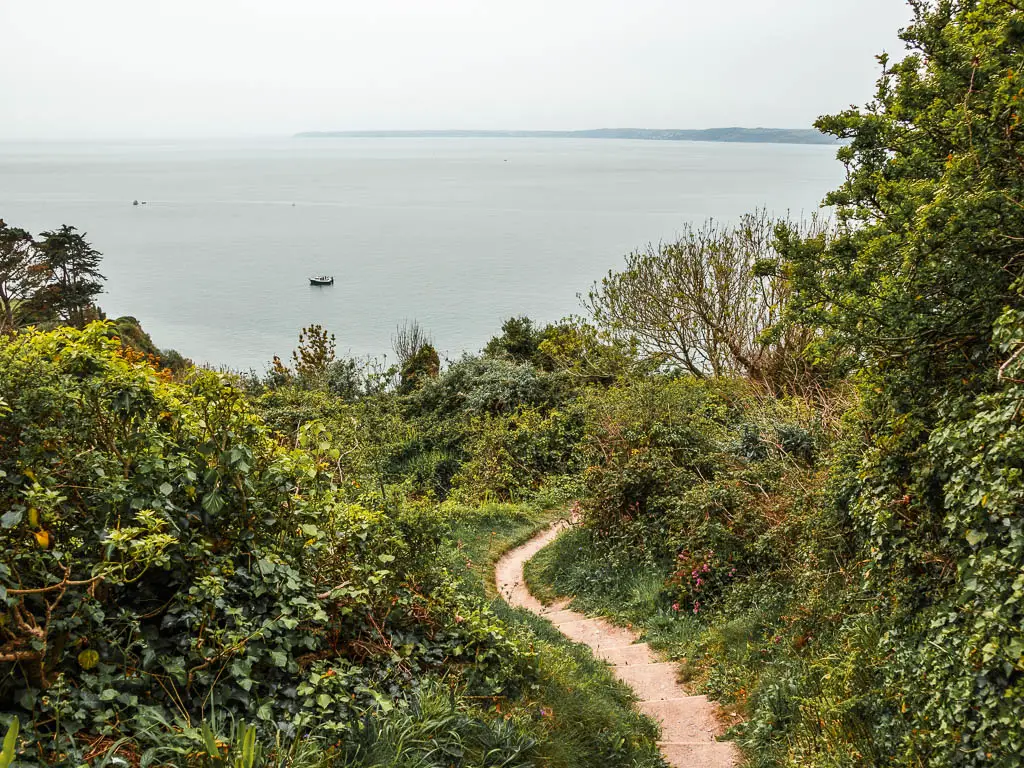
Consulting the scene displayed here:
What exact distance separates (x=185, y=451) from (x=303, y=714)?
70.5 inches

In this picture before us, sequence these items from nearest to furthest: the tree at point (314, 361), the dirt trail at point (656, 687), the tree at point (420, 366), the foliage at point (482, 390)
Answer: the dirt trail at point (656, 687), the foliage at point (482, 390), the tree at point (314, 361), the tree at point (420, 366)

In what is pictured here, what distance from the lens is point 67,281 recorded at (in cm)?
3853

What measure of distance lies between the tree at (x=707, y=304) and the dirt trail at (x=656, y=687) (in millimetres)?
9449

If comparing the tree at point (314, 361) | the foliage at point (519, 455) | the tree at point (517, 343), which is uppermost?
the tree at point (517, 343)

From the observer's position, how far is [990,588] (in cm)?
348

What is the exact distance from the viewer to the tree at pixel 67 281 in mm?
35125

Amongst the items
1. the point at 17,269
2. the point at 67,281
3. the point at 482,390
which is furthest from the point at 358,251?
the point at 482,390

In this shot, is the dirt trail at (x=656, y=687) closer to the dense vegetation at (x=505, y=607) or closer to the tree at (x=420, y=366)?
the dense vegetation at (x=505, y=607)

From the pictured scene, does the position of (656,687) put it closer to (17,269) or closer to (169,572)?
(169,572)

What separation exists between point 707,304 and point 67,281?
36154mm

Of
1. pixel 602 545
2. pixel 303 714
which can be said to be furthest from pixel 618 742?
pixel 602 545

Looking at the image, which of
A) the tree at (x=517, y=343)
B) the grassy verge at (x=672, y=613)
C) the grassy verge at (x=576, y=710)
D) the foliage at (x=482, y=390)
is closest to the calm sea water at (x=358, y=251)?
the tree at (x=517, y=343)

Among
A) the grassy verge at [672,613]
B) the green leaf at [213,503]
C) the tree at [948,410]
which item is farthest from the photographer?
the grassy verge at [672,613]

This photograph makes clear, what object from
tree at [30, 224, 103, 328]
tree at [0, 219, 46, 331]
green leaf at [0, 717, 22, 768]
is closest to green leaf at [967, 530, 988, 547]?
green leaf at [0, 717, 22, 768]
